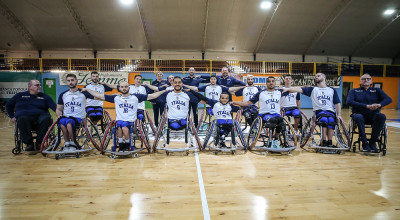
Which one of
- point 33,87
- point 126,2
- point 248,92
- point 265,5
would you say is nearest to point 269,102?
point 248,92

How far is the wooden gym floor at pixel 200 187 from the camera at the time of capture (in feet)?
6.40

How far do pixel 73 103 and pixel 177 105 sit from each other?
5.83 ft

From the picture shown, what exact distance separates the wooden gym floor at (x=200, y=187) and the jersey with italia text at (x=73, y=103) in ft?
2.57

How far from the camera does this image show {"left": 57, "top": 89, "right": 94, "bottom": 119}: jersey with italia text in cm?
379

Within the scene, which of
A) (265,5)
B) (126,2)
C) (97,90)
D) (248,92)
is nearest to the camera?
(97,90)

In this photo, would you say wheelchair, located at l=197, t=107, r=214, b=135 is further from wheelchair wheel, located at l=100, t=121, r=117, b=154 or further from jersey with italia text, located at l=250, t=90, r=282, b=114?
wheelchair wheel, located at l=100, t=121, r=117, b=154

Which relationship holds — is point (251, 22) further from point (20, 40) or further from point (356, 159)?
point (20, 40)

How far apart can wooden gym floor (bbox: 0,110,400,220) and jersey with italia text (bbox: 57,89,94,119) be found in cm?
78

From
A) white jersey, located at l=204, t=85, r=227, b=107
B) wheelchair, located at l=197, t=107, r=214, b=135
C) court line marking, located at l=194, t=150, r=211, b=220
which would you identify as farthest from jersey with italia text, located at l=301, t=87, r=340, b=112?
court line marking, located at l=194, t=150, r=211, b=220

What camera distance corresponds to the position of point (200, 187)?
247 centimetres

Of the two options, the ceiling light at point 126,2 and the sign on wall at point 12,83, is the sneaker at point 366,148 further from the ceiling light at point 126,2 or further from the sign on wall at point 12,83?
the sign on wall at point 12,83

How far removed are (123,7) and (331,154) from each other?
42.4 feet

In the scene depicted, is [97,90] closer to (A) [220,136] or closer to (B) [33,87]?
(B) [33,87]

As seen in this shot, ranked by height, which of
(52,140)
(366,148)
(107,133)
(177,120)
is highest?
(177,120)
